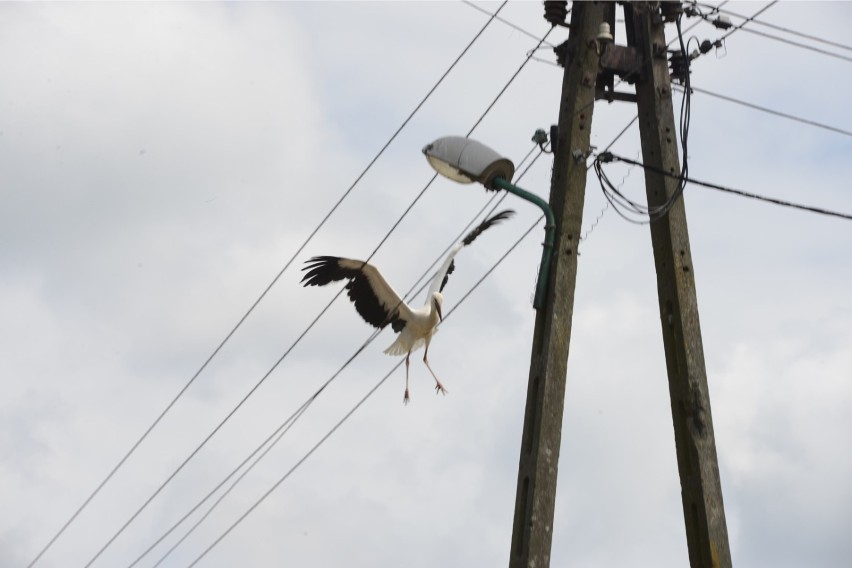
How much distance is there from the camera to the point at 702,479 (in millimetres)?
6949

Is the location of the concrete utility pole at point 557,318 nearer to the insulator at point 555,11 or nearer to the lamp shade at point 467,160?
the insulator at point 555,11

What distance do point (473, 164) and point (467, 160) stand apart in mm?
40

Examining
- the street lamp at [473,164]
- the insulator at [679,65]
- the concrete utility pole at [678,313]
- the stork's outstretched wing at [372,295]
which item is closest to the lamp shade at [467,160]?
the street lamp at [473,164]

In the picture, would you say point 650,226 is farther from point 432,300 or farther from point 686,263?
point 432,300

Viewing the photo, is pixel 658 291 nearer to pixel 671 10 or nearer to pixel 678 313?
pixel 678 313

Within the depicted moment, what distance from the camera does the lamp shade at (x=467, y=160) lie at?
24.7ft

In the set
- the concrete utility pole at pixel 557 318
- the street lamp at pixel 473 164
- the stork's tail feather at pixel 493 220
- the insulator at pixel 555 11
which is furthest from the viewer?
the stork's tail feather at pixel 493 220

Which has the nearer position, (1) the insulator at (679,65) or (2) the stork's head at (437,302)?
(1) the insulator at (679,65)

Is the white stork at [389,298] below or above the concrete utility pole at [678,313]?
above

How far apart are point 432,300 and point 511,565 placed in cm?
505

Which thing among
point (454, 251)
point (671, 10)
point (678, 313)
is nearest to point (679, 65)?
point (671, 10)

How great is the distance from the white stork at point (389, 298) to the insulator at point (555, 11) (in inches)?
102

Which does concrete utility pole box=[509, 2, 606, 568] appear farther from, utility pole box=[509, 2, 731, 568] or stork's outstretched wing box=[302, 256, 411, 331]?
stork's outstretched wing box=[302, 256, 411, 331]

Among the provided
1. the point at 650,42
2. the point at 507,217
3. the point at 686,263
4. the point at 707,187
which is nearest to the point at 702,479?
the point at 686,263
